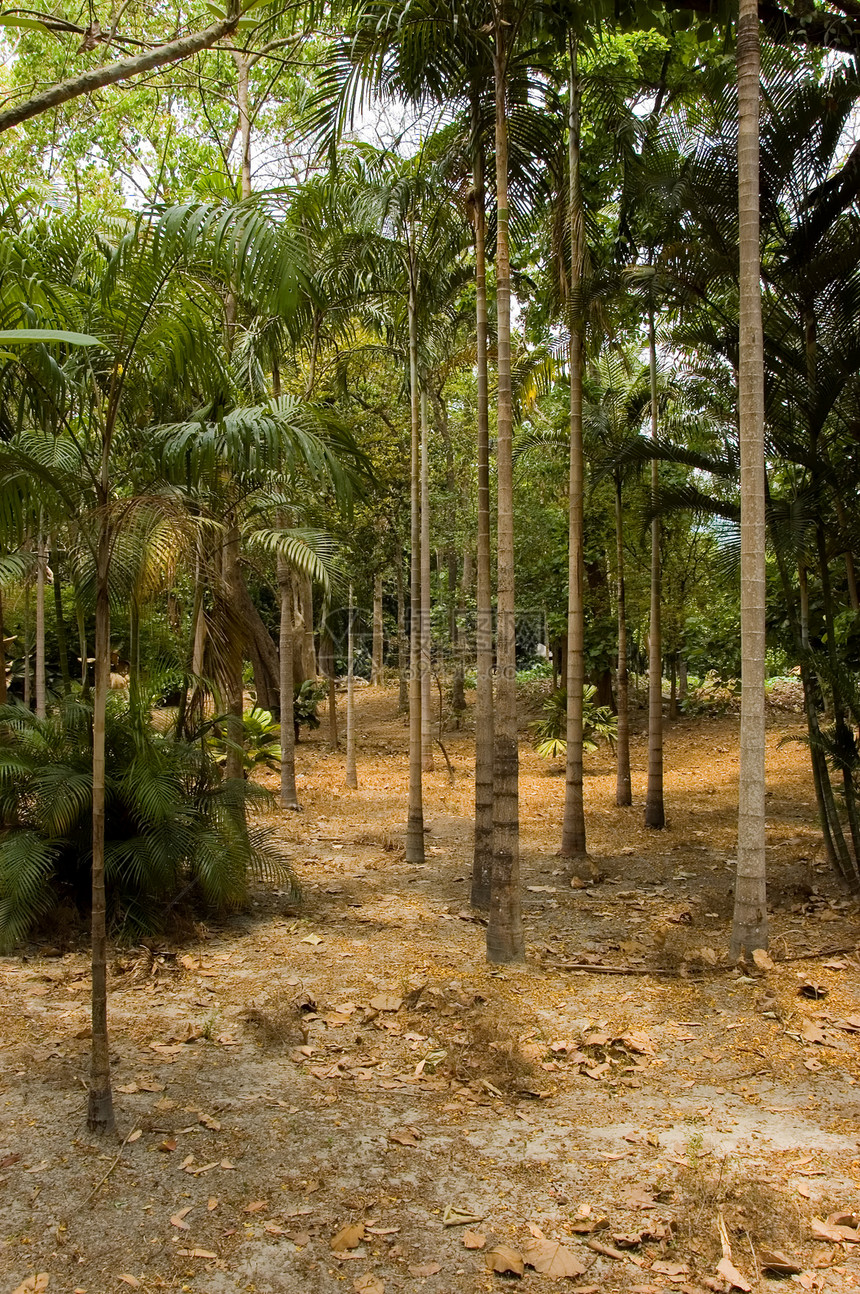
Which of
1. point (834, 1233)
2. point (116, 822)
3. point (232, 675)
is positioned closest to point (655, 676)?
point (232, 675)

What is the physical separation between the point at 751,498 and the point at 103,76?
466 centimetres

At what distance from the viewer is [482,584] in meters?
8.09

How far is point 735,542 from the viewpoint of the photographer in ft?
27.7

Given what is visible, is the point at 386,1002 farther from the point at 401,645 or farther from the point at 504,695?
the point at 401,645

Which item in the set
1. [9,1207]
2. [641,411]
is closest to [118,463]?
[9,1207]

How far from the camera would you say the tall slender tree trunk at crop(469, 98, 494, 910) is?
782 cm

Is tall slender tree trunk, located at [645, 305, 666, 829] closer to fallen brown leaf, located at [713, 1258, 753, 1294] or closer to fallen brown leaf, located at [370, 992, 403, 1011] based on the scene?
fallen brown leaf, located at [370, 992, 403, 1011]

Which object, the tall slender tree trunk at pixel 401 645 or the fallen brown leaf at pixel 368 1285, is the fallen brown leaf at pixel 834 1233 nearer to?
the fallen brown leaf at pixel 368 1285

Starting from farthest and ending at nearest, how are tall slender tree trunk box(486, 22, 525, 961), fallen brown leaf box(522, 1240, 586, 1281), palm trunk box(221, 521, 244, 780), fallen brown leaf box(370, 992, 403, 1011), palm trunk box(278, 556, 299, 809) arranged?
palm trunk box(278, 556, 299, 809)
palm trunk box(221, 521, 244, 780)
tall slender tree trunk box(486, 22, 525, 961)
fallen brown leaf box(370, 992, 403, 1011)
fallen brown leaf box(522, 1240, 586, 1281)

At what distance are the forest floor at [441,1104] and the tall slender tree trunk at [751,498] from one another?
644 mm

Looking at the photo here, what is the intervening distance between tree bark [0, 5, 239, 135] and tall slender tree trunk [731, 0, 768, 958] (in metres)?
4.01

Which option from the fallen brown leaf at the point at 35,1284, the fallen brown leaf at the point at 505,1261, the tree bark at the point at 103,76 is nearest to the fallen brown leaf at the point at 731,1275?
the fallen brown leaf at the point at 505,1261

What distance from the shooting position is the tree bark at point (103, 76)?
2.13m

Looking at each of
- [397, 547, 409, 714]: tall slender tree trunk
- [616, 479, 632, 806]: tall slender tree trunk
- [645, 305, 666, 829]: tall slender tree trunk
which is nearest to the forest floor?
[645, 305, 666, 829]: tall slender tree trunk
